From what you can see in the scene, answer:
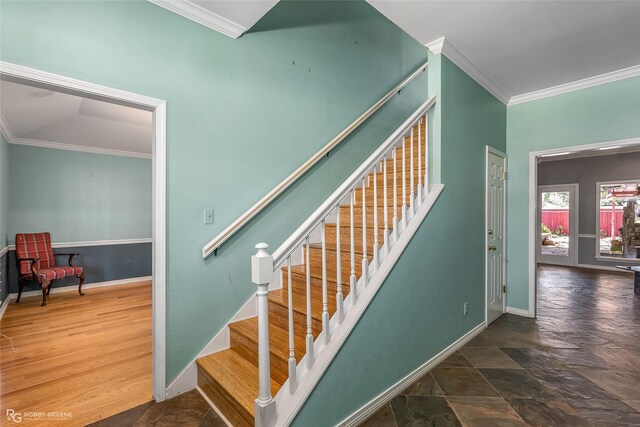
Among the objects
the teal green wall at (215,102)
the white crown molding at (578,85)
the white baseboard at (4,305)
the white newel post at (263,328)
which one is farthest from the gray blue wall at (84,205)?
the white crown molding at (578,85)

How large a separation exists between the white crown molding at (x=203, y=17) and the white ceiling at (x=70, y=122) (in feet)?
6.06

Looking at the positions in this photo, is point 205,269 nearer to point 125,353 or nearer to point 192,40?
point 125,353

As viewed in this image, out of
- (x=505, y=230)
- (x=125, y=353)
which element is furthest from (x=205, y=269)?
(x=505, y=230)

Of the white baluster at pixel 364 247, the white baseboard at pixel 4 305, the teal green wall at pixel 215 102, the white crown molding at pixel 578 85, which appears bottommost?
the white baseboard at pixel 4 305

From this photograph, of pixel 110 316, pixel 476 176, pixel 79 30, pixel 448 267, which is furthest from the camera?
pixel 110 316

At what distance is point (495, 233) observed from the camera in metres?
3.59

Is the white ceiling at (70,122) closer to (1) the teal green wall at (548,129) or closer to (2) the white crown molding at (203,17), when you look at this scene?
(2) the white crown molding at (203,17)

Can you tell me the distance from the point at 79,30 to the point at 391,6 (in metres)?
2.01

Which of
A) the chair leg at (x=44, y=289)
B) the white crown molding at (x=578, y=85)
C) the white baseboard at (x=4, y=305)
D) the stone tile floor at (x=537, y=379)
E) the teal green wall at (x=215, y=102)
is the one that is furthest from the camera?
the chair leg at (x=44, y=289)

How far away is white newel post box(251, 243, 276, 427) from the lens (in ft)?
4.53

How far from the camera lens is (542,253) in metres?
8.05

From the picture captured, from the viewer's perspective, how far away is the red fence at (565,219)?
7.08 m

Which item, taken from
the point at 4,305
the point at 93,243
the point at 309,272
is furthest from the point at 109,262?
the point at 309,272

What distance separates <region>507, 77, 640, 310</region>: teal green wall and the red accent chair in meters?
6.45
